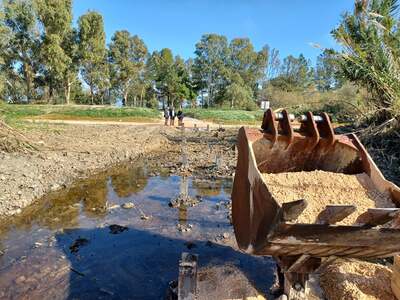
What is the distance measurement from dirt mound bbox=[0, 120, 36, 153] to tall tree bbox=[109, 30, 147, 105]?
4048cm

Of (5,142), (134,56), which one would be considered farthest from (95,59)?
(5,142)

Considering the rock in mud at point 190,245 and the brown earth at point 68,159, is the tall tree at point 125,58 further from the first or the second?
the rock in mud at point 190,245

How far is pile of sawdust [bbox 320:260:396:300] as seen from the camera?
349 centimetres

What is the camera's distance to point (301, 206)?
2107 millimetres

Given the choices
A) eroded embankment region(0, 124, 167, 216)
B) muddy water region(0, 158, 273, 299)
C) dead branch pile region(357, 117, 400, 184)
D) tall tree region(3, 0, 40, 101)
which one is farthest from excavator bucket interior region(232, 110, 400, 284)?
tall tree region(3, 0, 40, 101)

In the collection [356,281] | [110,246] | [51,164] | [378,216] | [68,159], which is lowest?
[110,246]

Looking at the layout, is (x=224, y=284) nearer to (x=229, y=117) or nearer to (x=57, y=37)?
(x=229, y=117)

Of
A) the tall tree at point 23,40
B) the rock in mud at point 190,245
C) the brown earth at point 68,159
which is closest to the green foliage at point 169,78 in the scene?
the tall tree at point 23,40

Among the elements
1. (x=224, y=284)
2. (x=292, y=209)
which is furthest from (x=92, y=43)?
(x=292, y=209)

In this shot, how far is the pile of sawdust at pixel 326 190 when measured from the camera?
120 inches

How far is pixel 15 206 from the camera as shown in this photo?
6.50 meters

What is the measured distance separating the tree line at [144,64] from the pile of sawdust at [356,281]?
14.0 ft

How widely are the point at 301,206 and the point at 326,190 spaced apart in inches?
47.7

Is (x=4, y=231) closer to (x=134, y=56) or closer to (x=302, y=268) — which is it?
(x=302, y=268)
